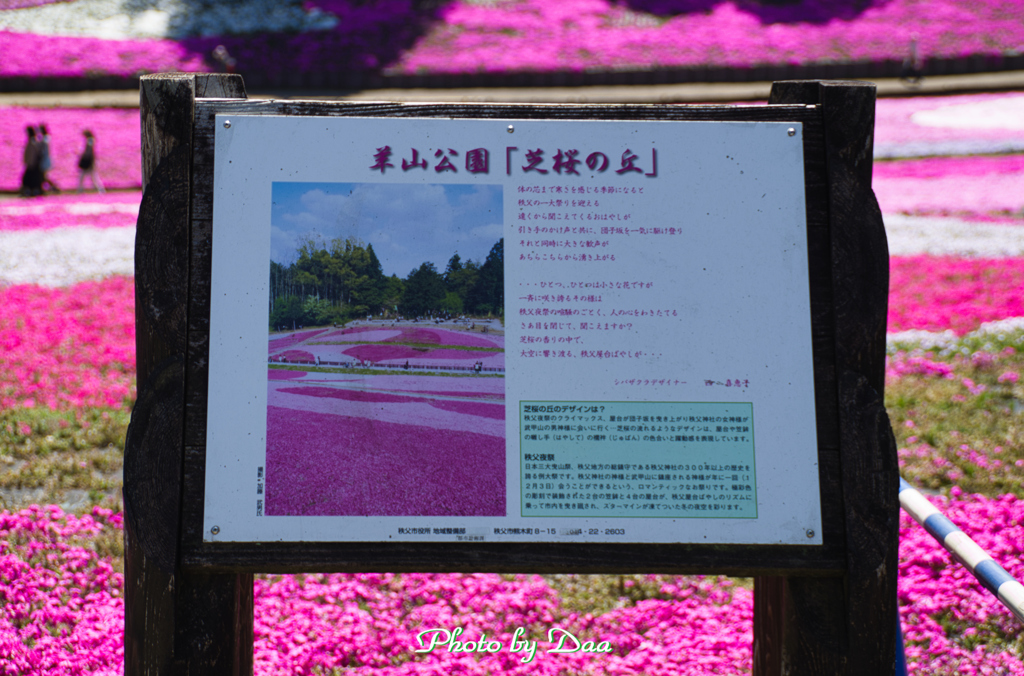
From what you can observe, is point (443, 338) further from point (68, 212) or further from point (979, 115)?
point (979, 115)

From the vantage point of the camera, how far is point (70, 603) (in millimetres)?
3518

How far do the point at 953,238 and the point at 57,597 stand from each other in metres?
10.9

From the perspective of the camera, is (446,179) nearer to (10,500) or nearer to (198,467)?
(198,467)

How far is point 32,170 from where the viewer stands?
15242 mm

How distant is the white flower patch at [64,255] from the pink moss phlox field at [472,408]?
24.5ft

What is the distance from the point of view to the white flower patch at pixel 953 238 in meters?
9.39

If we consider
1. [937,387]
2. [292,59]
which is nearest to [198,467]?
[937,387]

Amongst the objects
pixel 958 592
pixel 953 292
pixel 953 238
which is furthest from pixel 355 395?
pixel 953 238

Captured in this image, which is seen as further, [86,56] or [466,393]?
[86,56]

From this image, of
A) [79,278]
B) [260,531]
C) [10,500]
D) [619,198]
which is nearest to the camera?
[260,531]

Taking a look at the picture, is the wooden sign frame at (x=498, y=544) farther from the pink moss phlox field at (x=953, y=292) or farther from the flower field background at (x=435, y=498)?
the pink moss phlox field at (x=953, y=292)

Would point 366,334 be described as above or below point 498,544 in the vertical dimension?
above

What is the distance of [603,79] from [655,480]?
24.6 meters

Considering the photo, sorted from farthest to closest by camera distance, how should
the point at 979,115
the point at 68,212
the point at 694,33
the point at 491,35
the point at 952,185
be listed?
the point at 491,35 < the point at 694,33 < the point at 979,115 < the point at 952,185 < the point at 68,212
